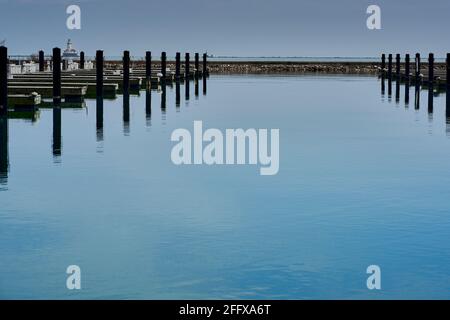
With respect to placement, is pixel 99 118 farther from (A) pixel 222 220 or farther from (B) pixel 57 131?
(A) pixel 222 220

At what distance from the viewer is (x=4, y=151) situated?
26.7 meters

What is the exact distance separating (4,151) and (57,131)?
6077 millimetres

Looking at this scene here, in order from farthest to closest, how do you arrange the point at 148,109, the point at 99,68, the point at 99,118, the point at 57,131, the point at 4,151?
the point at 99,68 → the point at 148,109 → the point at 99,118 → the point at 57,131 → the point at 4,151

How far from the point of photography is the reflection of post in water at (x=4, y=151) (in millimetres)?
21884

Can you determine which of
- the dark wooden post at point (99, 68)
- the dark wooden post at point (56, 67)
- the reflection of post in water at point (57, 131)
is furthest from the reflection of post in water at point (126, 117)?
the dark wooden post at point (56, 67)

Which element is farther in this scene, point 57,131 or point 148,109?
point 148,109

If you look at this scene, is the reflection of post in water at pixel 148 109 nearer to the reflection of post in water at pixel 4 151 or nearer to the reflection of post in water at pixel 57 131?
the reflection of post in water at pixel 57 131

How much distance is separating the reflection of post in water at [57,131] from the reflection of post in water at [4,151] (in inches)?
55.3

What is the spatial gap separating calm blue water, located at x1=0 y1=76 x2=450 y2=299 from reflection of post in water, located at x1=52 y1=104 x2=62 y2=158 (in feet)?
0.84

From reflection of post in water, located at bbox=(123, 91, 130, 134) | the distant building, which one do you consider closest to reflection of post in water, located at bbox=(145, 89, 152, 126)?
reflection of post in water, located at bbox=(123, 91, 130, 134)

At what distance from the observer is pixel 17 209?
57.6 ft

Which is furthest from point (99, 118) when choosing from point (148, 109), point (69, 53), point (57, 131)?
point (69, 53)

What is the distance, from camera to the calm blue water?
1241 cm
